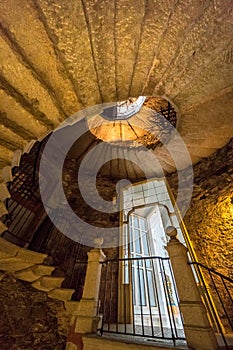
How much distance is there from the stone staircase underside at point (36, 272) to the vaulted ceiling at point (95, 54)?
178 centimetres

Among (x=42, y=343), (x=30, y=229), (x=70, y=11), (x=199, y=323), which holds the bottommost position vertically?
(x=42, y=343)

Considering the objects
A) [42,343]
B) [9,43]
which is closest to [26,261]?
[42,343]

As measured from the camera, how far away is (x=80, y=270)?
3.29 meters

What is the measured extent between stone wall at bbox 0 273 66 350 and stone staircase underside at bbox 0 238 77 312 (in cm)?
29

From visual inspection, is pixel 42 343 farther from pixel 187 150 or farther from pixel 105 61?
pixel 187 150

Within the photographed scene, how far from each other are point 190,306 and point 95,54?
8.36 feet

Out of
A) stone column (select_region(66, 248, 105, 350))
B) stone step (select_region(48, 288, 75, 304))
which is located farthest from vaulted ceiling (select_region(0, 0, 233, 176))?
stone step (select_region(48, 288, 75, 304))

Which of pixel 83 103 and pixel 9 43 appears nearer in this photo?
pixel 9 43

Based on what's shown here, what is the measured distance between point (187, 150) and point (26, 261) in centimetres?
361

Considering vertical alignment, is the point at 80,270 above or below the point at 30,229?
below

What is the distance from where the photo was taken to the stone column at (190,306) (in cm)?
159

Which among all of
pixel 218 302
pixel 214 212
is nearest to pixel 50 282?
pixel 218 302

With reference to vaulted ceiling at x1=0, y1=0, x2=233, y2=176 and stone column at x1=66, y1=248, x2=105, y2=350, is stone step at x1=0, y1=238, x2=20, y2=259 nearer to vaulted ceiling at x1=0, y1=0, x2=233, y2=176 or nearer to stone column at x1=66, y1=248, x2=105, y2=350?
stone column at x1=66, y1=248, x2=105, y2=350

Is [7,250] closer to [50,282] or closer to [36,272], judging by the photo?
[36,272]
